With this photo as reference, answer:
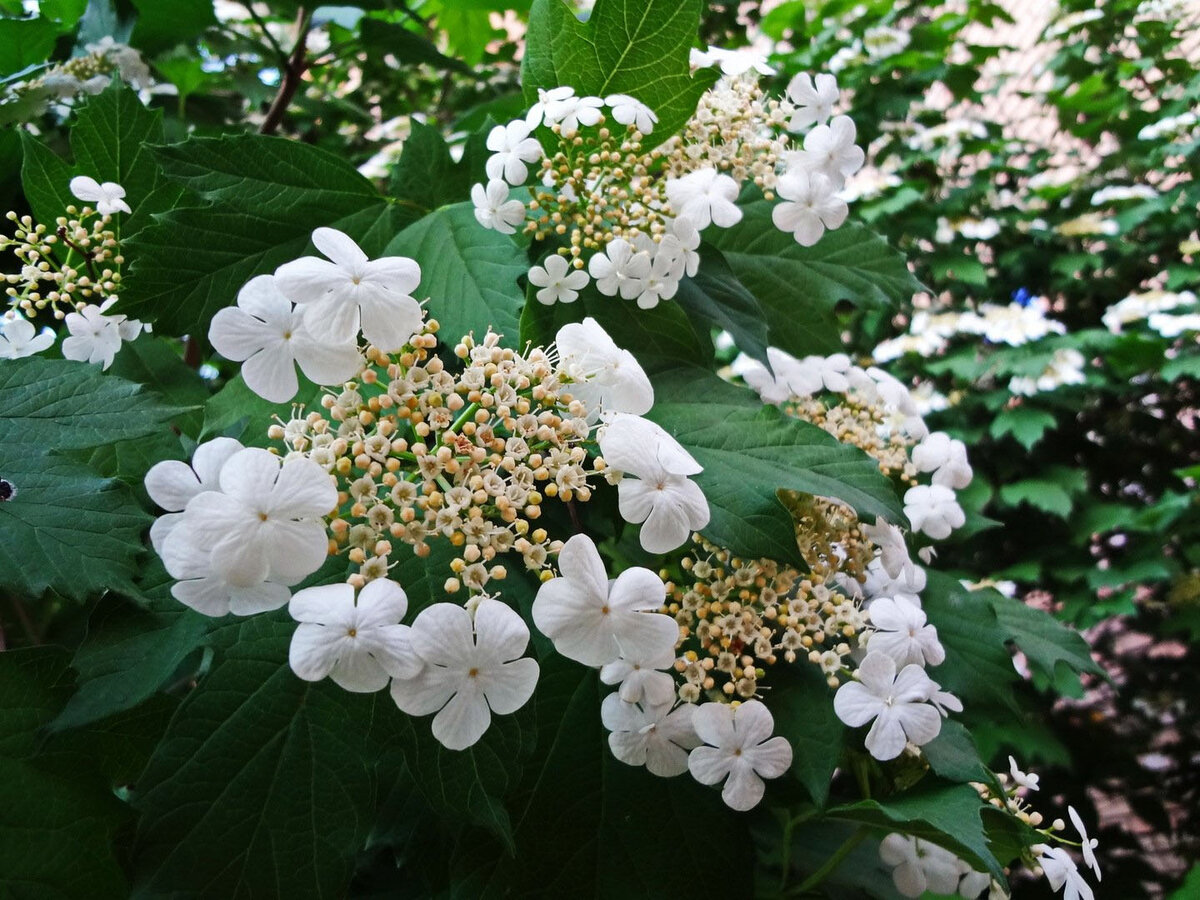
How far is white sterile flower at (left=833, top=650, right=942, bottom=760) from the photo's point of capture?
501 millimetres

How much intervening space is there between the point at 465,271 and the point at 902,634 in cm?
34

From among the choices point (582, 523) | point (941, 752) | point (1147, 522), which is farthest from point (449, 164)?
point (1147, 522)

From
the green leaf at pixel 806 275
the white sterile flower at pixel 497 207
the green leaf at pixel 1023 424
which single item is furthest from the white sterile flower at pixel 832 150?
the green leaf at pixel 1023 424

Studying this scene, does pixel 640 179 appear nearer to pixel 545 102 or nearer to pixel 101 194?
pixel 545 102

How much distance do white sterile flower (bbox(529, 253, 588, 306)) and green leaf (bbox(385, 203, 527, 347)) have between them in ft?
0.05

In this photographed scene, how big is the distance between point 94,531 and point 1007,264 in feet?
7.59

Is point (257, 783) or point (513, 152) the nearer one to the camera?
point (257, 783)

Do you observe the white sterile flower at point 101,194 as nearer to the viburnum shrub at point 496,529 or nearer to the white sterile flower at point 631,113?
the viburnum shrub at point 496,529

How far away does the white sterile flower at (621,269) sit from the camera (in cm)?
55

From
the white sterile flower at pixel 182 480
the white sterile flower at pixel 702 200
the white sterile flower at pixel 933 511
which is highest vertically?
the white sterile flower at pixel 702 200

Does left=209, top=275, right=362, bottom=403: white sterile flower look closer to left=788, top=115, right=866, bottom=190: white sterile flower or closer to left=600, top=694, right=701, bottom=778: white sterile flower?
left=600, top=694, right=701, bottom=778: white sterile flower

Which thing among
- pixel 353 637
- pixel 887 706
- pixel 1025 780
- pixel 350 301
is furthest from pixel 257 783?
pixel 1025 780

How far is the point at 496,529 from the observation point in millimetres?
395

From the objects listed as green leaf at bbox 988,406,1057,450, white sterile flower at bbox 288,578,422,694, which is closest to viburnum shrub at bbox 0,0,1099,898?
white sterile flower at bbox 288,578,422,694
